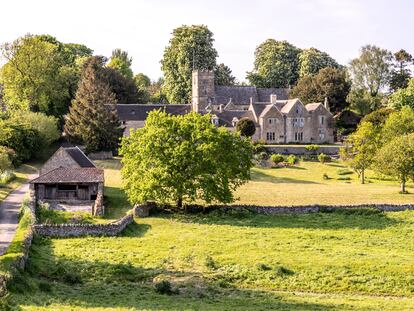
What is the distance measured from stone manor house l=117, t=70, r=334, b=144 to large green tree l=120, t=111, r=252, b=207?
112ft

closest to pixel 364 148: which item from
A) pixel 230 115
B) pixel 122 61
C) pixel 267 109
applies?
pixel 267 109

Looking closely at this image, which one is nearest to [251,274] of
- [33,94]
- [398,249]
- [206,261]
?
[206,261]

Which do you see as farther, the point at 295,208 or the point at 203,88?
the point at 203,88

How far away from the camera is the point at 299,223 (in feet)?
156

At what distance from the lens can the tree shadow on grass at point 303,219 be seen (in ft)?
153

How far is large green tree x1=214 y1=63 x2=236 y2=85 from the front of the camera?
12154cm

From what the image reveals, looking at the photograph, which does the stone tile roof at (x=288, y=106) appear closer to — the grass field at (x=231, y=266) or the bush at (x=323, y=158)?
the bush at (x=323, y=158)

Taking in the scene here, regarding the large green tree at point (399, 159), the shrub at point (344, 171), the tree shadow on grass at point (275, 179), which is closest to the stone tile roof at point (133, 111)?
the tree shadow on grass at point (275, 179)

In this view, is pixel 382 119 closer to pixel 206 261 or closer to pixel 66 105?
pixel 66 105

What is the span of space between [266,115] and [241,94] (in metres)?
16.1

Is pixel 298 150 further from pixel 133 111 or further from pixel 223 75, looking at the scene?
pixel 223 75

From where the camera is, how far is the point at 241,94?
4161 inches

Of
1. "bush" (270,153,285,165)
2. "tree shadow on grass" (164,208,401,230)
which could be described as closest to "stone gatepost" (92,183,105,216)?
"tree shadow on grass" (164,208,401,230)

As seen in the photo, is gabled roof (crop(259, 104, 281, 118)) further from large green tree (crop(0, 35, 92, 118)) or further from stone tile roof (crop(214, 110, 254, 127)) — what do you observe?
large green tree (crop(0, 35, 92, 118))
